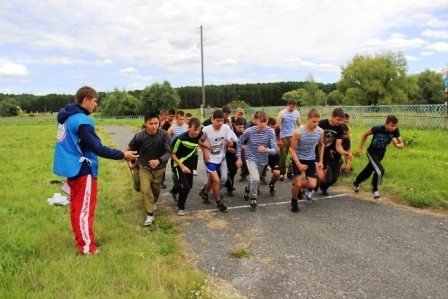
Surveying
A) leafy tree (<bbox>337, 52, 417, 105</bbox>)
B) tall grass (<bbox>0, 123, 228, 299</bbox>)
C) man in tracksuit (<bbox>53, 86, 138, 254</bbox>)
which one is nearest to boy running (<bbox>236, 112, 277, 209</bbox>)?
tall grass (<bbox>0, 123, 228, 299</bbox>)

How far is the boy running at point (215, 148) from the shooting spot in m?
6.08

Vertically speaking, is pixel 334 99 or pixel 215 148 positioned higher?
pixel 334 99

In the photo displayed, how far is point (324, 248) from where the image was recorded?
438 cm

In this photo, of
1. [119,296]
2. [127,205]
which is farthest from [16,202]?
[119,296]

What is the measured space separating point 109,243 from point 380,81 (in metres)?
62.8

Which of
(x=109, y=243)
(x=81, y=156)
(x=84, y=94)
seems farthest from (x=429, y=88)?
(x=81, y=156)

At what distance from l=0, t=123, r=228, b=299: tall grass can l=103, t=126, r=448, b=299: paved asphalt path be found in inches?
17.9

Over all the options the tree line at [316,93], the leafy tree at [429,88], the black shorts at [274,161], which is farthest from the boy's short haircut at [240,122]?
the leafy tree at [429,88]

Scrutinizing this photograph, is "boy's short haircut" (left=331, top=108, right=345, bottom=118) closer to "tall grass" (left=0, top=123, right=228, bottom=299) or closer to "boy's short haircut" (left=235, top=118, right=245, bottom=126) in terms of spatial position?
"boy's short haircut" (left=235, top=118, right=245, bottom=126)

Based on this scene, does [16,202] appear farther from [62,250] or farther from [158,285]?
[158,285]

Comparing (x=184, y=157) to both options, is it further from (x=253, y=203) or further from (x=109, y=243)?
(x=109, y=243)

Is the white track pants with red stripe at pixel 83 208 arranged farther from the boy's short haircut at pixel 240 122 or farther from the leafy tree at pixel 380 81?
the leafy tree at pixel 380 81

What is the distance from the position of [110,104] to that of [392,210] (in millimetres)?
88734

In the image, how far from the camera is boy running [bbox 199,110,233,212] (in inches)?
239
